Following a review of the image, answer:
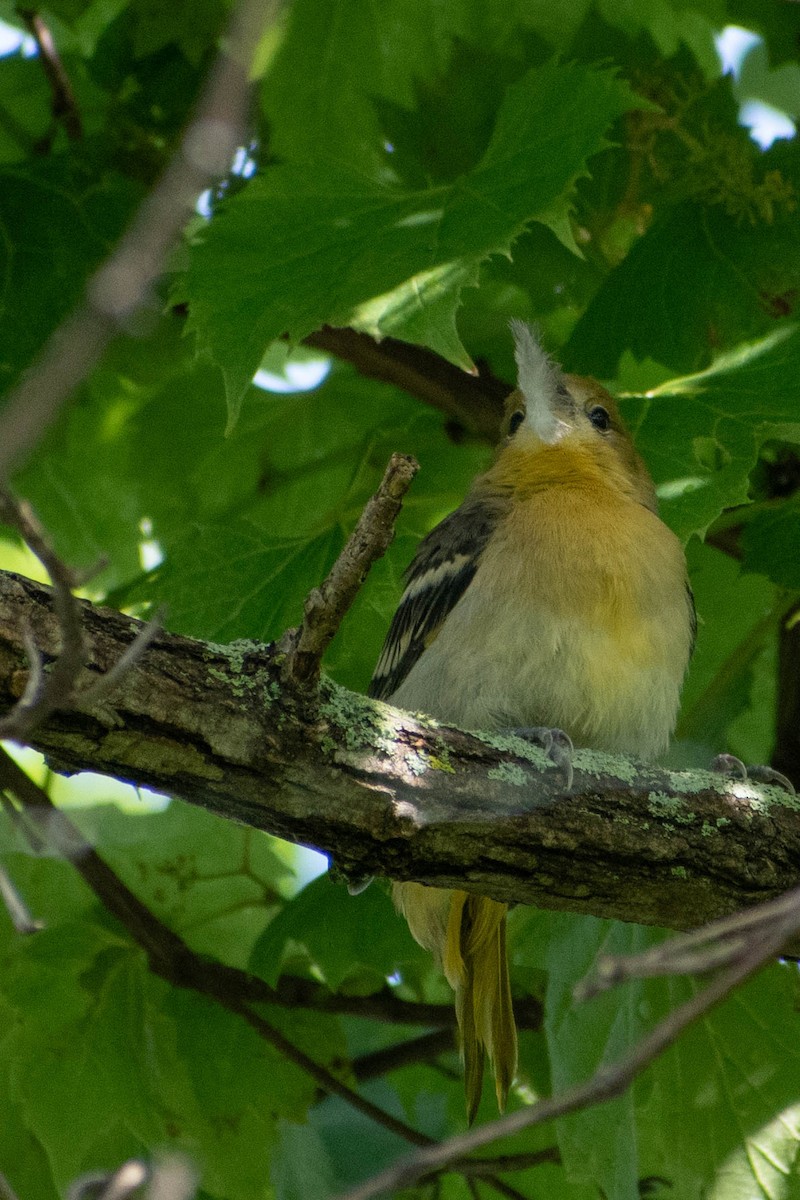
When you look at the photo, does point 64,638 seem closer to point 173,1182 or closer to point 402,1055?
point 173,1182

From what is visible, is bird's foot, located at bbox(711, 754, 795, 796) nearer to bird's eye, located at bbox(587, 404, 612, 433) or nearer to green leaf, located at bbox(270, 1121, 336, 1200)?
bird's eye, located at bbox(587, 404, 612, 433)

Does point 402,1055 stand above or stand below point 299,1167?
above

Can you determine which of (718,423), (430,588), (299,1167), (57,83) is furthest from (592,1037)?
(57,83)

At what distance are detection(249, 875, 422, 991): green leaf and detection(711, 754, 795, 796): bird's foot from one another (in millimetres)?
1240

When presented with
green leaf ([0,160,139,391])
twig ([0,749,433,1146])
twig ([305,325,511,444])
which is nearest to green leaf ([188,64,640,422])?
green leaf ([0,160,139,391])

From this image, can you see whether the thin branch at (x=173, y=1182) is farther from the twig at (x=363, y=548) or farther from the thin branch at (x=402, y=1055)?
the thin branch at (x=402, y=1055)

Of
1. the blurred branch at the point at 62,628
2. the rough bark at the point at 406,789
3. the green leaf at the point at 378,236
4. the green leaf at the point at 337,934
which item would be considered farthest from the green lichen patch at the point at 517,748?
the blurred branch at the point at 62,628

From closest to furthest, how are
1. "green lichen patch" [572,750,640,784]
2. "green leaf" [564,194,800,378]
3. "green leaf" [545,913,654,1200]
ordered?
"green lichen patch" [572,750,640,784] < "green leaf" [545,913,654,1200] < "green leaf" [564,194,800,378]

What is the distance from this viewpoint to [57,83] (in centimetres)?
550

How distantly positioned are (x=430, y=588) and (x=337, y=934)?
1207mm

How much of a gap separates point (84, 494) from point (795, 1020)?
3609 millimetres

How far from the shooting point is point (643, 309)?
15.7 ft

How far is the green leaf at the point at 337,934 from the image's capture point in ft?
14.7

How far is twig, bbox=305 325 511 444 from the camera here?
17.1 feet
